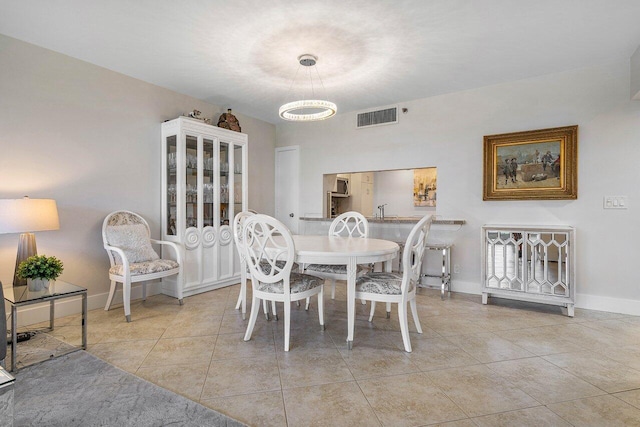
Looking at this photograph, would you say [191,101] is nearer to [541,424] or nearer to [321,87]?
[321,87]

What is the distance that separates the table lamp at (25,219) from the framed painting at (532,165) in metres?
4.26

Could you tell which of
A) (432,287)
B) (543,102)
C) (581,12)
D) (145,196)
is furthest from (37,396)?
(543,102)

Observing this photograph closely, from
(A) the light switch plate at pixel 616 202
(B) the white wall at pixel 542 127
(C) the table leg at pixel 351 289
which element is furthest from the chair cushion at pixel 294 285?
(A) the light switch plate at pixel 616 202

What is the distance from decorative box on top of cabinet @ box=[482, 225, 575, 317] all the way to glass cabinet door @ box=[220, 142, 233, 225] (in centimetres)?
306

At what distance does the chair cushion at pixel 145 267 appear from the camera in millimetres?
3051

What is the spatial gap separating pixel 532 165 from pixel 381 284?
2.46 meters

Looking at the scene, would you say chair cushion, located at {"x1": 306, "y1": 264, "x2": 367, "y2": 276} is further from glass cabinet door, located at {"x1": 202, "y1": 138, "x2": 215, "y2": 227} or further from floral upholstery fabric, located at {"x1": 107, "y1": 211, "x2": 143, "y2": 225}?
floral upholstery fabric, located at {"x1": 107, "y1": 211, "x2": 143, "y2": 225}

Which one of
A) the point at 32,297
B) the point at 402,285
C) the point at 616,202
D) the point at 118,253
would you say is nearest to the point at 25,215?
the point at 32,297

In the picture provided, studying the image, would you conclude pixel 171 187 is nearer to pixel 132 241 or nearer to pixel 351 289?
pixel 132 241

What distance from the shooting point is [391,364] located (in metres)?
2.18

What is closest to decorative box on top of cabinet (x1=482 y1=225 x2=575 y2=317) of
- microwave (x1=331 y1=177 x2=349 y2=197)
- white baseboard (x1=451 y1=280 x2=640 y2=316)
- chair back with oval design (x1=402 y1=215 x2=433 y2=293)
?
white baseboard (x1=451 y1=280 x2=640 y2=316)

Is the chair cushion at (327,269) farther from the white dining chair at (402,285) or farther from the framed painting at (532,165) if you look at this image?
the framed painting at (532,165)

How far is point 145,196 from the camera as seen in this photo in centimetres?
379

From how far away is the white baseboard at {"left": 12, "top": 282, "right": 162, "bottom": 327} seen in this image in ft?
9.46
